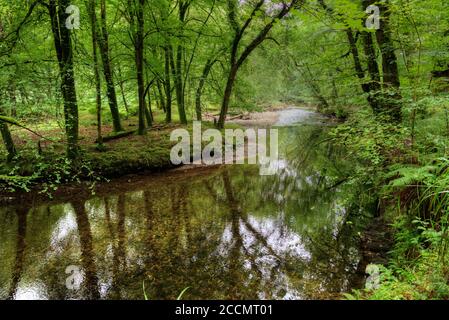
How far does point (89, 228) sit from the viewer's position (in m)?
7.02

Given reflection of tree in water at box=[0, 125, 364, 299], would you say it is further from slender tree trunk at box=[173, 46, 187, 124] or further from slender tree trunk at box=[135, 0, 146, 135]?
slender tree trunk at box=[173, 46, 187, 124]

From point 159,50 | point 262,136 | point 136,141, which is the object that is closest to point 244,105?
point 262,136

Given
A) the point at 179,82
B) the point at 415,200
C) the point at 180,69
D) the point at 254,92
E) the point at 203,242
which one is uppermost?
the point at 180,69

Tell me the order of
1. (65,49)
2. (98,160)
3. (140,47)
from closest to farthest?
(65,49)
(98,160)
(140,47)

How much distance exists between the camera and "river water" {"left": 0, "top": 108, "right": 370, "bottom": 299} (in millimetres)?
4785

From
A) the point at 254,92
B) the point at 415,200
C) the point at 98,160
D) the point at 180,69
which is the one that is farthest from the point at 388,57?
the point at 254,92

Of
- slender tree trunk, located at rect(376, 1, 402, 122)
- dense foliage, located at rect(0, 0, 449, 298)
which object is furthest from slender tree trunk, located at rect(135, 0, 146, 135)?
slender tree trunk, located at rect(376, 1, 402, 122)

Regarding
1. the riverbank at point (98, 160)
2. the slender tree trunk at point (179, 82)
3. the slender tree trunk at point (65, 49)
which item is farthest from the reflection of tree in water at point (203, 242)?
the slender tree trunk at point (179, 82)

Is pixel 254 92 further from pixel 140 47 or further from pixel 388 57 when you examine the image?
pixel 388 57

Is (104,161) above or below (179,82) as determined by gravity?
below

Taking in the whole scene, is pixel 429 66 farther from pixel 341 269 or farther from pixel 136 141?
pixel 136 141

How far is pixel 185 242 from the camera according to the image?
6.24 meters

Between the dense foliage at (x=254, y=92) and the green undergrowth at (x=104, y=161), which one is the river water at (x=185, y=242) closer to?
the green undergrowth at (x=104, y=161)

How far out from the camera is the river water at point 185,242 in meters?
4.79
